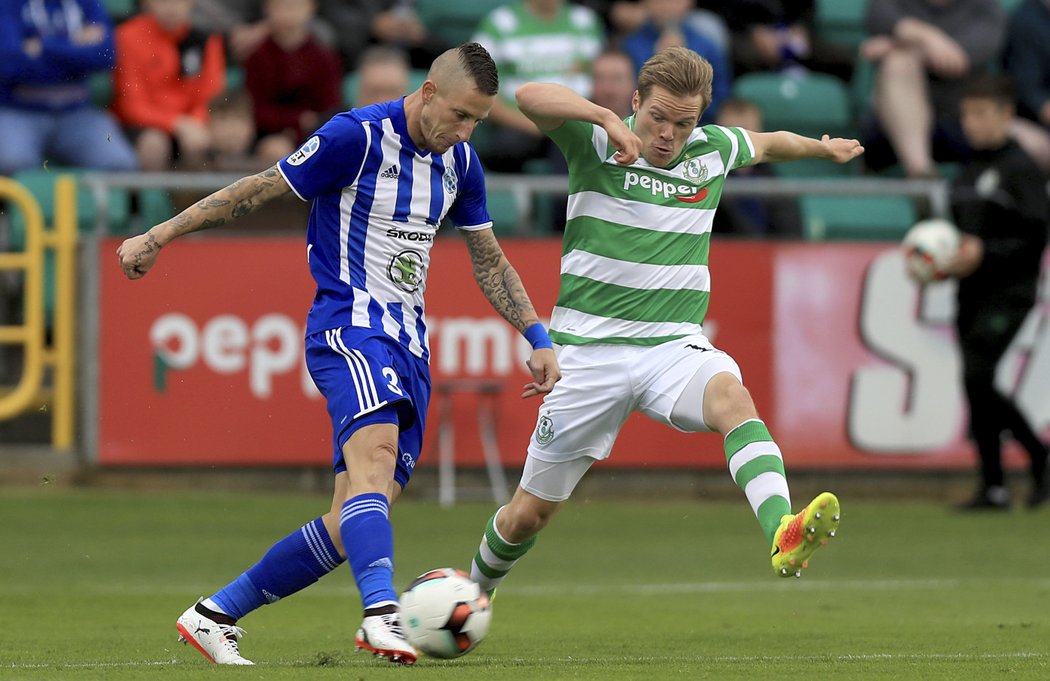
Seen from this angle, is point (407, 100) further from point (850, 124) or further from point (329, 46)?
point (850, 124)

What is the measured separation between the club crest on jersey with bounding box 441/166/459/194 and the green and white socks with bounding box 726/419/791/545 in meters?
1.41

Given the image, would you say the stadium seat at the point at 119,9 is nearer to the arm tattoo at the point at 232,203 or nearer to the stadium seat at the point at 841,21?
the stadium seat at the point at 841,21

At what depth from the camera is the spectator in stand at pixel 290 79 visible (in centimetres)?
1413

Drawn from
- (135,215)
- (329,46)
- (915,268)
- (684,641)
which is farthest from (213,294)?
(684,641)

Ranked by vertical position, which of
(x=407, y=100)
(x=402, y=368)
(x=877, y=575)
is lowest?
(x=877, y=575)

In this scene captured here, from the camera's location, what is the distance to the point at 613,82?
13.8 m

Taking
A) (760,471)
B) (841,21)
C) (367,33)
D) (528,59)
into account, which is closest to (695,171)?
(760,471)

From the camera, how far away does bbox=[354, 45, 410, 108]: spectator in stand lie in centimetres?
1321

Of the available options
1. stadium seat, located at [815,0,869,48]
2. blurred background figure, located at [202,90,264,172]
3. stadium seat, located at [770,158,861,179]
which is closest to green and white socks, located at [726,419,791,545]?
blurred background figure, located at [202,90,264,172]

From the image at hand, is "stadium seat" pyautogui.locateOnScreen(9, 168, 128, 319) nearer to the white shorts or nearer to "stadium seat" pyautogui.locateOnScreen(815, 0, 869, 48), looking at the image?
the white shorts

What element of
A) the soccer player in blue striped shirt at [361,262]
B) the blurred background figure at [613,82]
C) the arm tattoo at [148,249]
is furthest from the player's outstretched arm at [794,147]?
the blurred background figure at [613,82]

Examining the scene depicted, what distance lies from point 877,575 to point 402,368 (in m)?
4.76

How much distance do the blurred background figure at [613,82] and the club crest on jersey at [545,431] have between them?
20.8ft

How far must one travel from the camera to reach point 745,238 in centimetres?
1346
